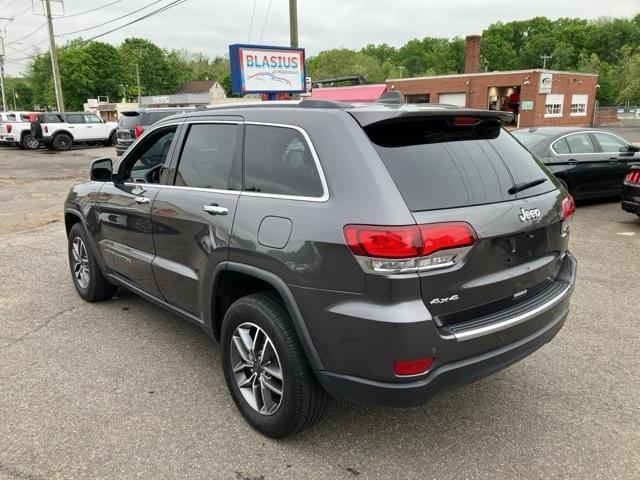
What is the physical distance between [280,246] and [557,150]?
8004mm

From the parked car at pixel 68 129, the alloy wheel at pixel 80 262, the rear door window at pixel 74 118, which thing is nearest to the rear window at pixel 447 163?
the alloy wheel at pixel 80 262

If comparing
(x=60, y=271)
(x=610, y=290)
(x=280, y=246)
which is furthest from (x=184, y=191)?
(x=610, y=290)

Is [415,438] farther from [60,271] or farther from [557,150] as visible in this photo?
[557,150]

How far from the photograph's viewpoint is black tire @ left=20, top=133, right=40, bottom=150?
82.0ft

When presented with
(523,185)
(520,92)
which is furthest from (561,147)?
(520,92)

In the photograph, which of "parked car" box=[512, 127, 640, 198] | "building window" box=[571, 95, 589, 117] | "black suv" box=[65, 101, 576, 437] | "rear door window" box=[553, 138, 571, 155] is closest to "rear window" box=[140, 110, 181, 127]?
"parked car" box=[512, 127, 640, 198]

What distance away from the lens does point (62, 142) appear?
80.6 ft

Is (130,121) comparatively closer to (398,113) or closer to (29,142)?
(29,142)

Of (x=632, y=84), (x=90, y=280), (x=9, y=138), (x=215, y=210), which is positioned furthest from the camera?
(x=632, y=84)

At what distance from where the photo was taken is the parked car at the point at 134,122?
56.7 ft

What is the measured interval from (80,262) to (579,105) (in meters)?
50.7

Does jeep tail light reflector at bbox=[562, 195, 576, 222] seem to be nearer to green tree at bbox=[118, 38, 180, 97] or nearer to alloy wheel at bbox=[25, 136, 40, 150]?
alloy wheel at bbox=[25, 136, 40, 150]

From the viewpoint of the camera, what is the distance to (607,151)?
952cm

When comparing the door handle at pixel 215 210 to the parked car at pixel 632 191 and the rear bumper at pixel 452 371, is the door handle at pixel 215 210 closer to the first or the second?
the rear bumper at pixel 452 371
